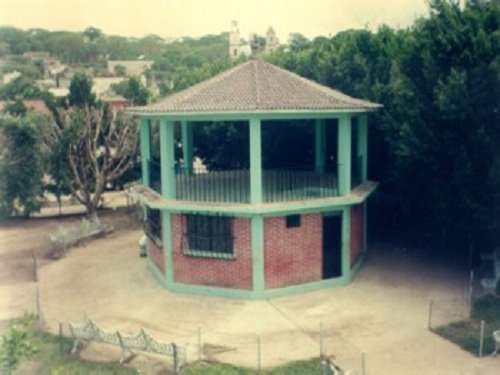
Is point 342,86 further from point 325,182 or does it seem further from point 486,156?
point 486,156

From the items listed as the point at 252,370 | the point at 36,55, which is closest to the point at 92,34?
the point at 36,55

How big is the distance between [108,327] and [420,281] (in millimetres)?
10083

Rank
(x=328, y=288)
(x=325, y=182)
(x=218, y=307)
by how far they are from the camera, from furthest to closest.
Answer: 1. (x=325, y=182)
2. (x=328, y=288)
3. (x=218, y=307)

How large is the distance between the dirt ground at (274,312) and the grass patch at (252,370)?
14.9 inches

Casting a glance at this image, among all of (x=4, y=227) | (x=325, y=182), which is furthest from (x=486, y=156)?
(x=4, y=227)

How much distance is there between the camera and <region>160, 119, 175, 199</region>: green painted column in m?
20.0

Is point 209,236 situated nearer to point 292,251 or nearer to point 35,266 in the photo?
point 292,251

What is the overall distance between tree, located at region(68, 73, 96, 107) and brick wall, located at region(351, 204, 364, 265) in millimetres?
18437

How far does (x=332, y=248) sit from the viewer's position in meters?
20.6

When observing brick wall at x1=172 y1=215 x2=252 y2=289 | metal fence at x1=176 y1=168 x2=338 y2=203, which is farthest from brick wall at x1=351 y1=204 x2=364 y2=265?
brick wall at x1=172 y1=215 x2=252 y2=289

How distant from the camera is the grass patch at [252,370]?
47.8 ft

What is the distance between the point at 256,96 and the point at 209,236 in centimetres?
461

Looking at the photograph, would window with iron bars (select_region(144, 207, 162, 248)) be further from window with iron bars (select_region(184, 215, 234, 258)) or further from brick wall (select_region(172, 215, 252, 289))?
window with iron bars (select_region(184, 215, 234, 258))

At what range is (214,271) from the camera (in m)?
19.9
